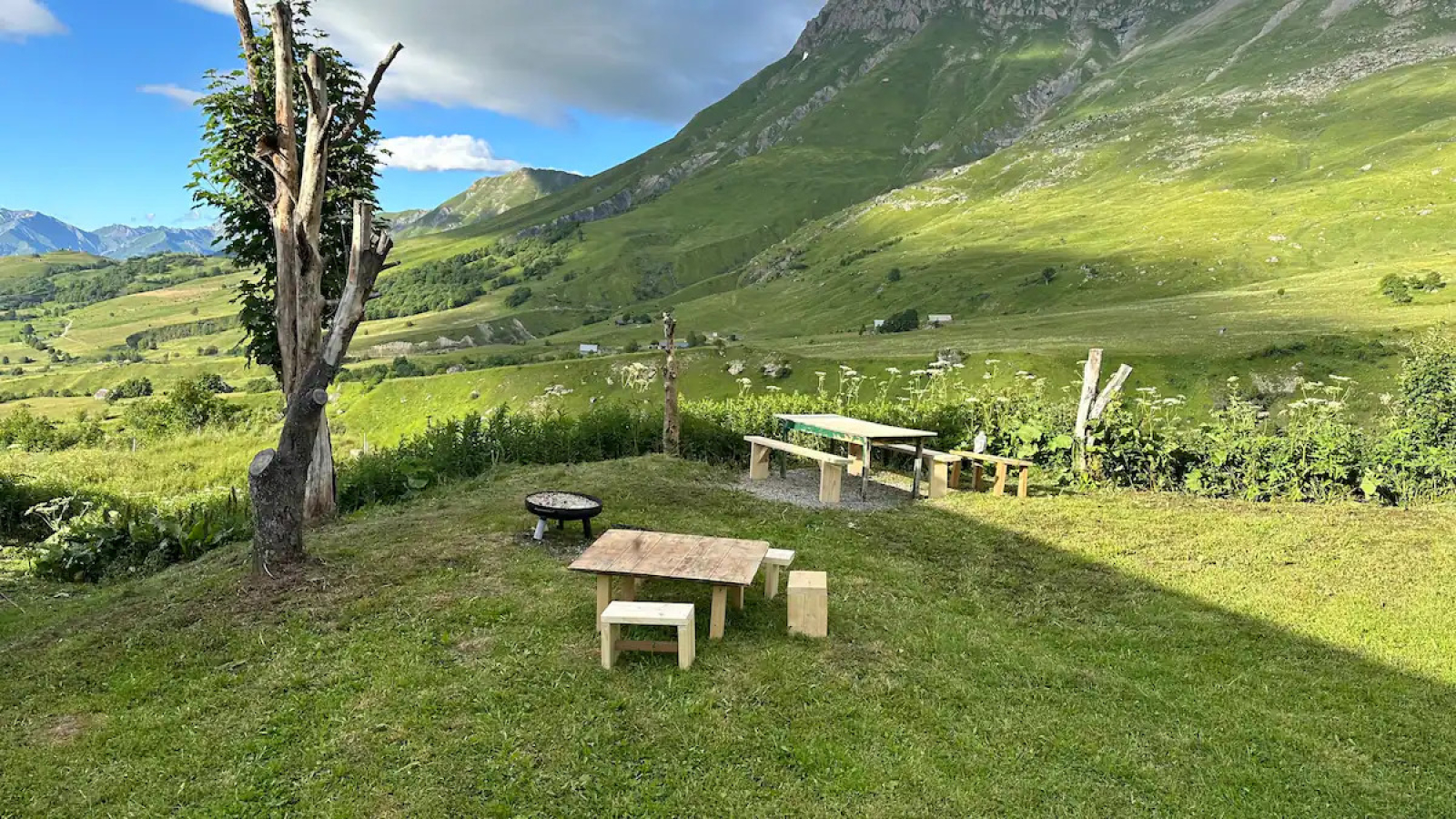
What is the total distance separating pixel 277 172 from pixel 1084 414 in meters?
13.9

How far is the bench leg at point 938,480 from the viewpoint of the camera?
14.2 meters

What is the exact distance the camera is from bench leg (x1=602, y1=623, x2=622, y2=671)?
21.2 feet

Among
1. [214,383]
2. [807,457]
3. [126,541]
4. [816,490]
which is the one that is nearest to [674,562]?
[816,490]

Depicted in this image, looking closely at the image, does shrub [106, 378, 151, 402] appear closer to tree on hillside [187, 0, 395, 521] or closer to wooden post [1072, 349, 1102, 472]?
tree on hillside [187, 0, 395, 521]

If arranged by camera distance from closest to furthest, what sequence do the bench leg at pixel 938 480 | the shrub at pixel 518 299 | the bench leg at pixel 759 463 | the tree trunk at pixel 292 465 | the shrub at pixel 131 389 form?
the tree trunk at pixel 292 465 < the bench leg at pixel 938 480 < the bench leg at pixel 759 463 < the shrub at pixel 131 389 < the shrub at pixel 518 299

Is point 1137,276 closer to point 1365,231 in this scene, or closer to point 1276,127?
point 1365,231

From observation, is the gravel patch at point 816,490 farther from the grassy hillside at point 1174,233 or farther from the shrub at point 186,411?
the grassy hillside at point 1174,233

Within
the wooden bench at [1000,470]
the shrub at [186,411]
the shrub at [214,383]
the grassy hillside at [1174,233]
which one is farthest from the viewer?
the grassy hillside at [1174,233]

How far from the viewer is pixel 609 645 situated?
6.50 m

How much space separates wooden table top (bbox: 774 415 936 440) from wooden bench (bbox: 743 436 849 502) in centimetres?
45

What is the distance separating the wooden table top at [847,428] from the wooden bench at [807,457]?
0.45m

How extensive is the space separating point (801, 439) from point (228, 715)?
1280cm

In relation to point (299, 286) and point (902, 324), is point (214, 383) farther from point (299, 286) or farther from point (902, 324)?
point (299, 286)

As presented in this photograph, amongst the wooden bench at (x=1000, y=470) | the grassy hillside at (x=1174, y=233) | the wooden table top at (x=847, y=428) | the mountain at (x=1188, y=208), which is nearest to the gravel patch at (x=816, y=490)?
the wooden table top at (x=847, y=428)
